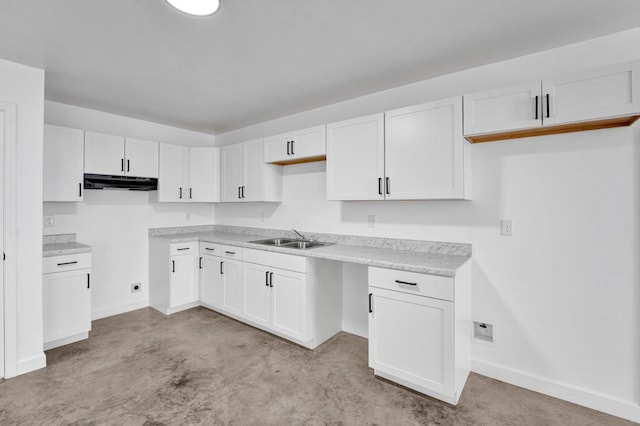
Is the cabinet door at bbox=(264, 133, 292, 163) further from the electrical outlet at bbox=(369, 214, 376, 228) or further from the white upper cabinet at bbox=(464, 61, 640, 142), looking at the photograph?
the white upper cabinet at bbox=(464, 61, 640, 142)

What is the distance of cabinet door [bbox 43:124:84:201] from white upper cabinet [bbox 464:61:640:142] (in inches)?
148

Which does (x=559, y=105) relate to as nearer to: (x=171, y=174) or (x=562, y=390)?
(x=562, y=390)

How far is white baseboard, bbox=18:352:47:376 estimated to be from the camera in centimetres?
247

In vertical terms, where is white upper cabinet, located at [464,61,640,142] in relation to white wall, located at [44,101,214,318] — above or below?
above

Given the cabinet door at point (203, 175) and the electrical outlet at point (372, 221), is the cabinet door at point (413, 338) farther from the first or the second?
the cabinet door at point (203, 175)

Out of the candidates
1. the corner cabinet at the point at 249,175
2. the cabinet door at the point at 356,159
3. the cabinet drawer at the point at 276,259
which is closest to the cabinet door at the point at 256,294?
the cabinet drawer at the point at 276,259

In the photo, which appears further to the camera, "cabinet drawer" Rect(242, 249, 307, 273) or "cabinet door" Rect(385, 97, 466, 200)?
"cabinet drawer" Rect(242, 249, 307, 273)

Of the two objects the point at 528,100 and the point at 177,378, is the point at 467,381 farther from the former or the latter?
the point at 177,378

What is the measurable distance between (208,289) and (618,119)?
13.3ft

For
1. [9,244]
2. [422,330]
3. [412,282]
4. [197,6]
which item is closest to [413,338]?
[422,330]

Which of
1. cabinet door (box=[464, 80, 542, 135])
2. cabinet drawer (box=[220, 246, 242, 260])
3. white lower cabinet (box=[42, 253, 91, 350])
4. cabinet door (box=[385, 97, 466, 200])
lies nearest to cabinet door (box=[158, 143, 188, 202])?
cabinet drawer (box=[220, 246, 242, 260])

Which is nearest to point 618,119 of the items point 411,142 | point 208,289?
point 411,142

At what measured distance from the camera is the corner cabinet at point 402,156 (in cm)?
230

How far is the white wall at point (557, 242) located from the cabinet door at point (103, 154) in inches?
130
